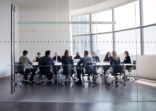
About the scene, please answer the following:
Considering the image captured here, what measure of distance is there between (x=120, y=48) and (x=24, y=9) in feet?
9.86

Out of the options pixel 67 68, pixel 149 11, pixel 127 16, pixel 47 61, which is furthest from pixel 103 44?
pixel 149 11

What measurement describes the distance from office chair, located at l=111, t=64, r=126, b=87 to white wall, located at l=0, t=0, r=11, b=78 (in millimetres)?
3042

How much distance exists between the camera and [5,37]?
5973mm

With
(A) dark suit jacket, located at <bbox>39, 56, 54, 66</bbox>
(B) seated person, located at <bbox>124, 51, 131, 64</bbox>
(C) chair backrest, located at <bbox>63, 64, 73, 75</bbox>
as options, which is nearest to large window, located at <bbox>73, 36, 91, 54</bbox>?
(C) chair backrest, located at <bbox>63, 64, 73, 75</bbox>

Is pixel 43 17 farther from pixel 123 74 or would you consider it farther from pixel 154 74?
pixel 154 74

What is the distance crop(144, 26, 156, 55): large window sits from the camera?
630 cm

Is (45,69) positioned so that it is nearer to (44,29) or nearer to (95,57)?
(44,29)

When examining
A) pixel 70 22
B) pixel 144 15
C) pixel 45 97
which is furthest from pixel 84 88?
pixel 144 15

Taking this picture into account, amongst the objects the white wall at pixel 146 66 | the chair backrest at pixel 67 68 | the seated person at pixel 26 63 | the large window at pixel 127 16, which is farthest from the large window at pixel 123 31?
the seated person at pixel 26 63

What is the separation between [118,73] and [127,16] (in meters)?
1.72

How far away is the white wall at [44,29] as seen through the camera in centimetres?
604

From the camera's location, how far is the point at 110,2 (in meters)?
6.33

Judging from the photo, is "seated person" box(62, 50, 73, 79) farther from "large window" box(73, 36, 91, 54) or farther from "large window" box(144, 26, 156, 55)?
"large window" box(144, 26, 156, 55)

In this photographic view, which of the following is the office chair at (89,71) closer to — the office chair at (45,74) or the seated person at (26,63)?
the office chair at (45,74)
